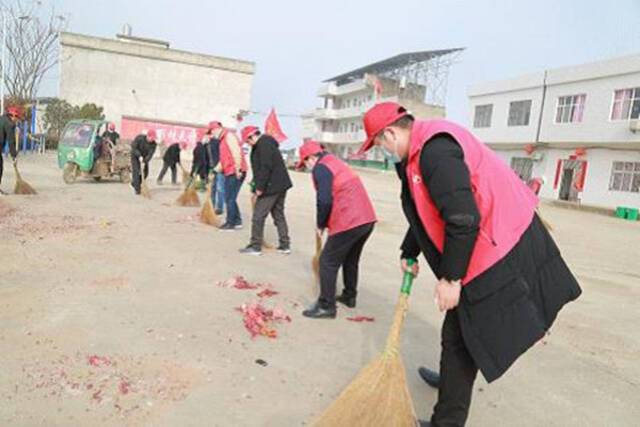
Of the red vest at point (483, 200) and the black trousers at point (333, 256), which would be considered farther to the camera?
the black trousers at point (333, 256)

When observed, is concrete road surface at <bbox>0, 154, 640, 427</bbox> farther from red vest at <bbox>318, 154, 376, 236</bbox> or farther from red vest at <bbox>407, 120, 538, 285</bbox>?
red vest at <bbox>407, 120, 538, 285</bbox>

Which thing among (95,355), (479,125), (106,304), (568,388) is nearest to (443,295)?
(568,388)

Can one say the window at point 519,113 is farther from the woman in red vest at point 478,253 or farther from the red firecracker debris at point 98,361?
the red firecracker debris at point 98,361

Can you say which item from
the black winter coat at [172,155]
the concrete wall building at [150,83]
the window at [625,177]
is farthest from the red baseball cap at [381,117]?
the concrete wall building at [150,83]

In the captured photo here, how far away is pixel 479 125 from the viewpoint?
1500 inches

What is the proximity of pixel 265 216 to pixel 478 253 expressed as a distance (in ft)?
16.8

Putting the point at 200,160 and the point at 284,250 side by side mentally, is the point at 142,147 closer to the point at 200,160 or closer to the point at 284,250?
the point at 200,160

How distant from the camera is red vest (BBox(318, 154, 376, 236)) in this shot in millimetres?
4930

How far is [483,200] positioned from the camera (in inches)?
95.8

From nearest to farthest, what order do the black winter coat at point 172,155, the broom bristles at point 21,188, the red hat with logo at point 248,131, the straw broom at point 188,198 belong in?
1. the red hat with logo at point 248,131
2. the broom bristles at point 21,188
3. the straw broom at point 188,198
4. the black winter coat at point 172,155

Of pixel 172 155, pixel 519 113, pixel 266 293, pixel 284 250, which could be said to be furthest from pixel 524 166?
pixel 266 293

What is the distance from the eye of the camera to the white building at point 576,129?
2677cm

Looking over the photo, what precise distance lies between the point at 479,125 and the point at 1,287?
36908 millimetres

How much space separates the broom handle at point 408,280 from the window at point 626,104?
27.9 m
